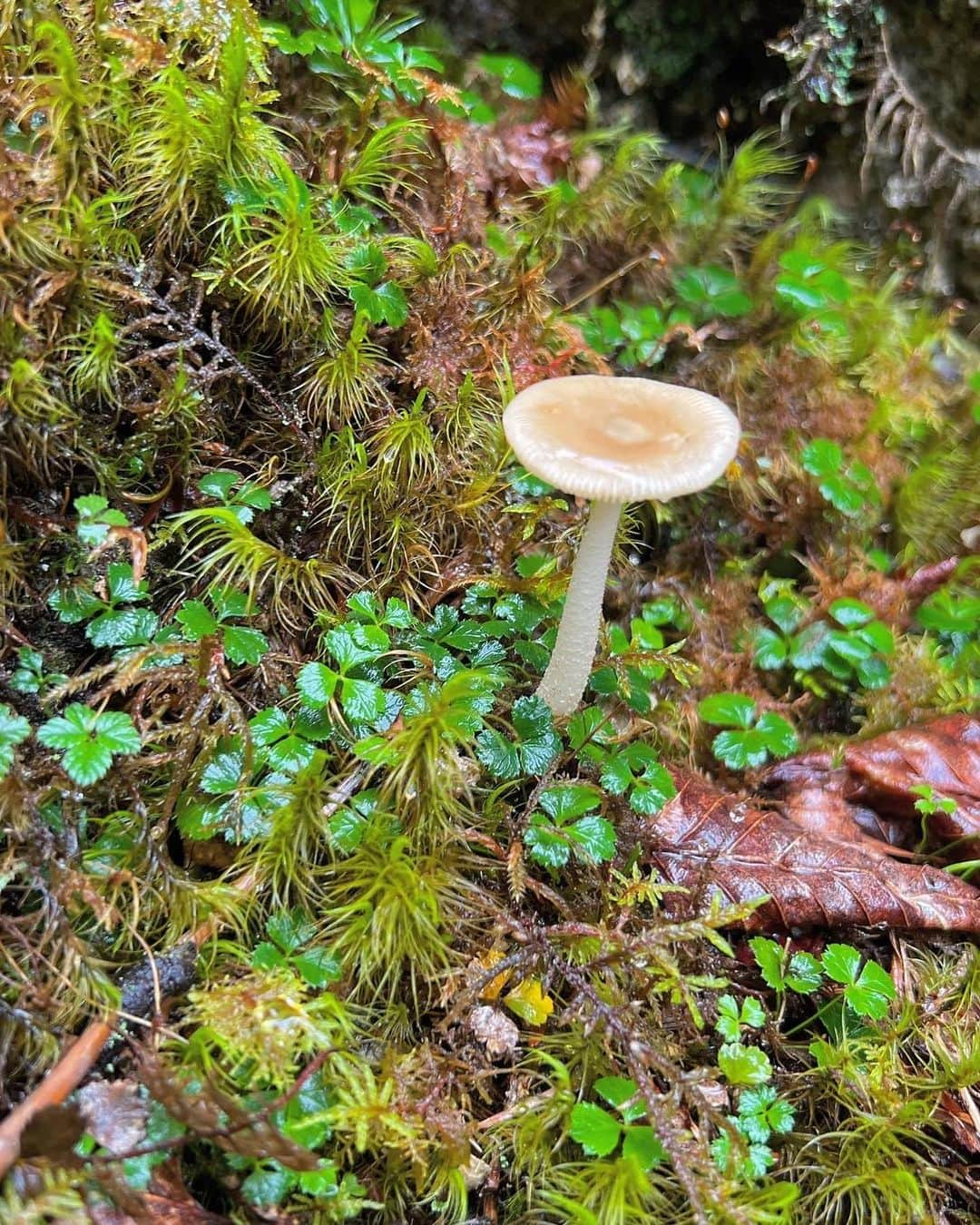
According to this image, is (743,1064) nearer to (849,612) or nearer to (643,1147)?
(643,1147)

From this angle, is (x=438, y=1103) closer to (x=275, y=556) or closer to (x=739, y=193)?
(x=275, y=556)

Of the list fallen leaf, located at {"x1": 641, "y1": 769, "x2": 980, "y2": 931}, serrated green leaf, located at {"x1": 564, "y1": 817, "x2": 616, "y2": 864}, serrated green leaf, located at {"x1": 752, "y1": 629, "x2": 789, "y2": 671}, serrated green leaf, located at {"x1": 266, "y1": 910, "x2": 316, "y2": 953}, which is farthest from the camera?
serrated green leaf, located at {"x1": 752, "y1": 629, "x2": 789, "y2": 671}

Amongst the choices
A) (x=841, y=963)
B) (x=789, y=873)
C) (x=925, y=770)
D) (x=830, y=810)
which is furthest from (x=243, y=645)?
(x=925, y=770)

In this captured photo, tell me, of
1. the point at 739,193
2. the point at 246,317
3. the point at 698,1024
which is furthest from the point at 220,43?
the point at 698,1024

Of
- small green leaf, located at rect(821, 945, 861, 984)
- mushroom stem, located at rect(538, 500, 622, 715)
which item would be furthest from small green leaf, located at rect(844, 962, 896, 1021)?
mushroom stem, located at rect(538, 500, 622, 715)

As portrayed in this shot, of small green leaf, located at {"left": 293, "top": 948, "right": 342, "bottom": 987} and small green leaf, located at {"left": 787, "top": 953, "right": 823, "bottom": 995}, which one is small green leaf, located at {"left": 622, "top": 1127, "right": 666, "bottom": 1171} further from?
small green leaf, located at {"left": 293, "top": 948, "right": 342, "bottom": 987}

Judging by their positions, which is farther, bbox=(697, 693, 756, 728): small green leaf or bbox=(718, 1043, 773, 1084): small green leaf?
bbox=(697, 693, 756, 728): small green leaf

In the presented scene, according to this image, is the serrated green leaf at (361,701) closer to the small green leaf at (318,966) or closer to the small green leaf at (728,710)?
the small green leaf at (318,966)

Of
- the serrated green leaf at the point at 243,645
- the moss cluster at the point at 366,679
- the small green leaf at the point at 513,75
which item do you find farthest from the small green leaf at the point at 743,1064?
the small green leaf at the point at 513,75
